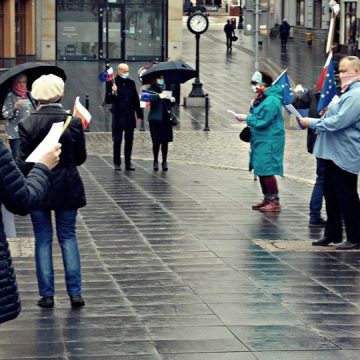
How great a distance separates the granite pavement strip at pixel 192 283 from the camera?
7766mm

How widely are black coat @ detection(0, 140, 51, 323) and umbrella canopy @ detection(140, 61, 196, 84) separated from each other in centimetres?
1405

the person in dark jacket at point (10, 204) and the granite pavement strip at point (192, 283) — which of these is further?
the granite pavement strip at point (192, 283)

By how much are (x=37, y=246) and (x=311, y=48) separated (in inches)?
2276

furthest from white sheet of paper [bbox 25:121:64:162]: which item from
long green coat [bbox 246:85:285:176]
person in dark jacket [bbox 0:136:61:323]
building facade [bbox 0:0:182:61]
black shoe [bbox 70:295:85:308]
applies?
building facade [bbox 0:0:182:61]

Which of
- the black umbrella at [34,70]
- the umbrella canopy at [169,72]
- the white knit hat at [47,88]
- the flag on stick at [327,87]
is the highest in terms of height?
the black umbrella at [34,70]

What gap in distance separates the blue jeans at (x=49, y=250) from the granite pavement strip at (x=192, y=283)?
18 cm

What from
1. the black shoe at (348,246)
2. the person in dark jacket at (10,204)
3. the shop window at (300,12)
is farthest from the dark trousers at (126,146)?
the shop window at (300,12)

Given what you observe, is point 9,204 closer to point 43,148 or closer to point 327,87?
point 43,148

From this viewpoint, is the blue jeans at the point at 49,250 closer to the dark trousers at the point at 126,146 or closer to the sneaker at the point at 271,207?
the sneaker at the point at 271,207

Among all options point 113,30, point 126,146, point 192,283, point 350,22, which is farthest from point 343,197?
point 350,22

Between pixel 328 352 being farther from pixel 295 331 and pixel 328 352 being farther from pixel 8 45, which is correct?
pixel 8 45

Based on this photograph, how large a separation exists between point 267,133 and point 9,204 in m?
8.47

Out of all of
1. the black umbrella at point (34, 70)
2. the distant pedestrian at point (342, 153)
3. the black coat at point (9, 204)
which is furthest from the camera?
the distant pedestrian at point (342, 153)

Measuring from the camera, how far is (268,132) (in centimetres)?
1441
